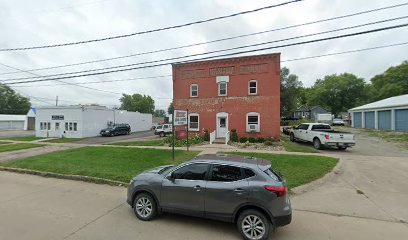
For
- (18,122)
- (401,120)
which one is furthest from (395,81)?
(18,122)

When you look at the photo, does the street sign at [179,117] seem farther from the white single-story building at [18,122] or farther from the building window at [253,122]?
the white single-story building at [18,122]

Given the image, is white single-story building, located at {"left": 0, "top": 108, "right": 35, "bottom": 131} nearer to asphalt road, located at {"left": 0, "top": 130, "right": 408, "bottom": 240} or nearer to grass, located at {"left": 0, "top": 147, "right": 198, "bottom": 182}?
grass, located at {"left": 0, "top": 147, "right": 198, "bottom": 182}

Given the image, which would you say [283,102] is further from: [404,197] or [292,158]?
[404,197]

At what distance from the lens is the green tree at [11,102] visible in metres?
67.7

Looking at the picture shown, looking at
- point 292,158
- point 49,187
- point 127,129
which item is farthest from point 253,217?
point 127,129

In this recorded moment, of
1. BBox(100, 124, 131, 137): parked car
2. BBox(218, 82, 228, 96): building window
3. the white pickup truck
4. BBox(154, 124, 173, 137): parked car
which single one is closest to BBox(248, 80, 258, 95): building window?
BBox(218, 82, 228, 96): building window

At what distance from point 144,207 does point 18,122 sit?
214 ft

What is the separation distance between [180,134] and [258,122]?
9.46 metres

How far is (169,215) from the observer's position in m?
5.18

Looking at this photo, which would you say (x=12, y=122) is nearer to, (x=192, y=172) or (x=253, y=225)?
(x=192, y=172)

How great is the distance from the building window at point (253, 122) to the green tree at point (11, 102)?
80.3m

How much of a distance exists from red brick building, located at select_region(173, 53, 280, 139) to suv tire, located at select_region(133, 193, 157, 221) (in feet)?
50.8

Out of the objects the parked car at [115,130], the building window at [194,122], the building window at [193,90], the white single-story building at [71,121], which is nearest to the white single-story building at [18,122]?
the white single-story building at [71,121]

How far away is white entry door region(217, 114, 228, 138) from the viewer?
67.0 ft
